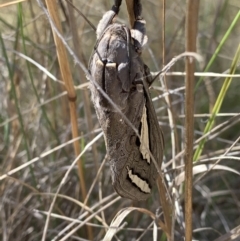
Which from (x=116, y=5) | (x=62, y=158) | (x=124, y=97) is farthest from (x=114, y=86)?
(x=62, y=158)

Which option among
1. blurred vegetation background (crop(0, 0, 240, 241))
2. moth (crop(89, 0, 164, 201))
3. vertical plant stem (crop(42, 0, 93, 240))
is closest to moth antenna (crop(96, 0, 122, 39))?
moth (crop(89, 0, 164, 201))

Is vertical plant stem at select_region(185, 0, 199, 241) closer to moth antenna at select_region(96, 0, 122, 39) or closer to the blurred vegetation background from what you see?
moth antenna at select_region(96, 0, 122, 39)

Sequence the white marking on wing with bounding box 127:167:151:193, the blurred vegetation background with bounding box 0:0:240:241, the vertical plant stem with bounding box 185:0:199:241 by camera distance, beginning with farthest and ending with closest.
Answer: the blurred vegetation background with bounding box 0:0:240:241
the white marking on wing with bounding box 127:167:151:193
the vertical plant stem with bounding box 185:0:199:241

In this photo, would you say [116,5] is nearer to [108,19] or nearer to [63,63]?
[108,19]

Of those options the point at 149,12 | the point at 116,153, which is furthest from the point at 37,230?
the point at 149,12

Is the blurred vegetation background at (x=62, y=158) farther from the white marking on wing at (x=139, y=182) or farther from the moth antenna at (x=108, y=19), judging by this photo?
the moth antenna at (x=108, y=19)

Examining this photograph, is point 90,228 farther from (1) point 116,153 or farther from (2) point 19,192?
(1) point 116,153

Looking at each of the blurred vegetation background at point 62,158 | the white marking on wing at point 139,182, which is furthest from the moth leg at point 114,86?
the blurred vegetation background at point 62,158
